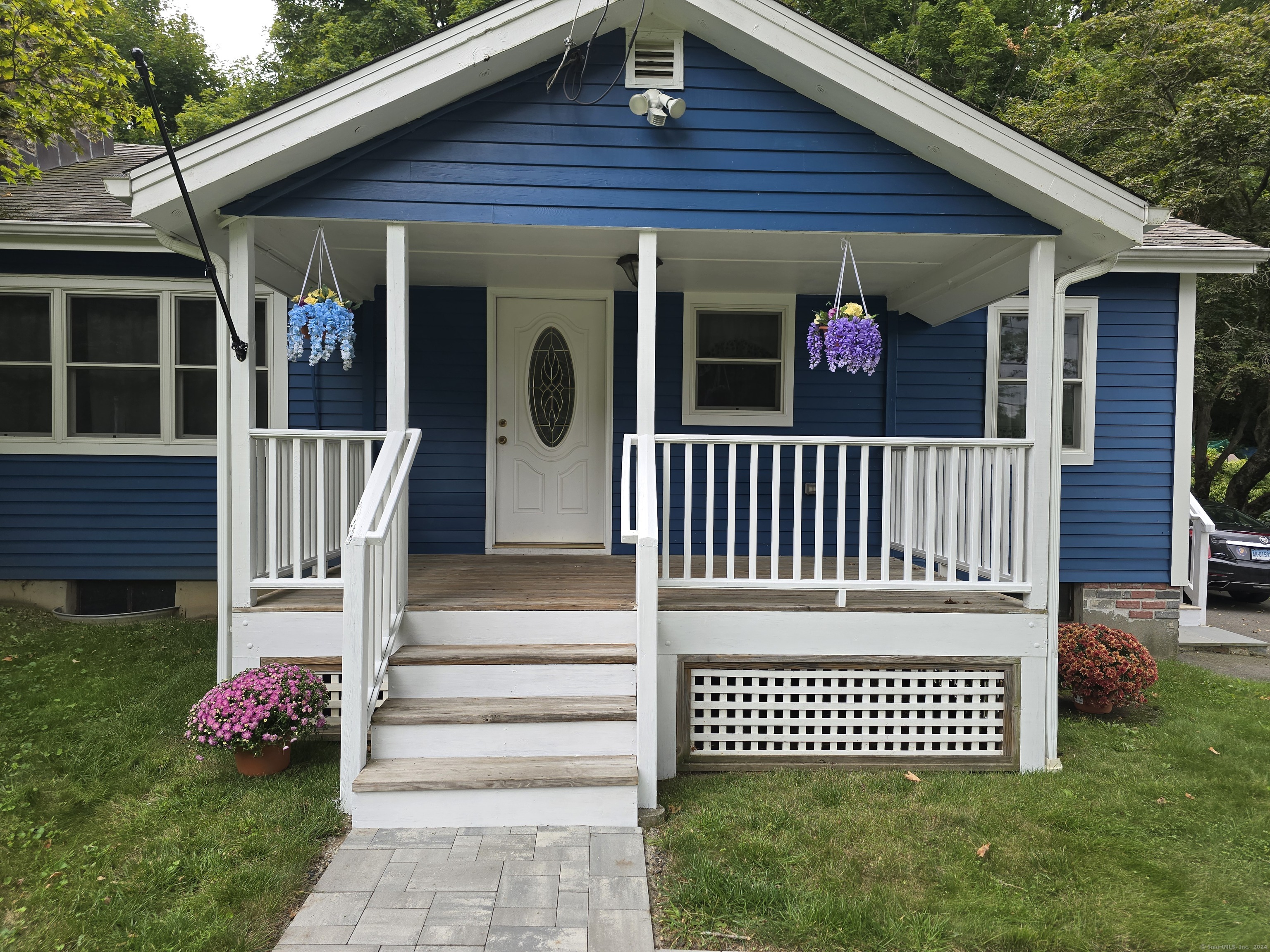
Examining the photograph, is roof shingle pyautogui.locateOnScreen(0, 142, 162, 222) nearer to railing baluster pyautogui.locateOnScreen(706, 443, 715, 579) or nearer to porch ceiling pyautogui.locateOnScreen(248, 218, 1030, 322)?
porch ceiling pyautogui.locateOnScreen(248, 218, 1030, 322)

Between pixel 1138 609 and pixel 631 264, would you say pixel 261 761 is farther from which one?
pixel 1138 609

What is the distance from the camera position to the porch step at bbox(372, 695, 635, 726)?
133 inches

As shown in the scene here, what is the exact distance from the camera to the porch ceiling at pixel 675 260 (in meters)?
4.27

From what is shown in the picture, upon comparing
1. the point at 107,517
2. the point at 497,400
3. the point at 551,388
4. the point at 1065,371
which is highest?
the point at 1065,371

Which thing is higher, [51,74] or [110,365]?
[51,74]

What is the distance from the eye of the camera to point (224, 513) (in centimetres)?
420

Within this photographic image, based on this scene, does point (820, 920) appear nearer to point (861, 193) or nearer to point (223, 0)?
point (861, 193)

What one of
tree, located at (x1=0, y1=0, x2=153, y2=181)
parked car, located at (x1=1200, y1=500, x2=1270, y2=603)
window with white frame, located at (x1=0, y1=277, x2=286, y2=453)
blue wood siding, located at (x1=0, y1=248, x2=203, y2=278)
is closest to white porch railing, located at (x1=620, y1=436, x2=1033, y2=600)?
window with white frame, located at (x1=0, y1=277, x2=286, y2=453)

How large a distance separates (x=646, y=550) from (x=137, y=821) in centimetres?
240

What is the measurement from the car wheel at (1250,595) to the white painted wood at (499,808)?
30.7ft

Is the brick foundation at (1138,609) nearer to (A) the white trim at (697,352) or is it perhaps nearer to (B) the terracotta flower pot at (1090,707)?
(B) the terracotta flower pot at (1090,707)

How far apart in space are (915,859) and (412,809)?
2036 millimetres

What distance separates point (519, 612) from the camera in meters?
3.95

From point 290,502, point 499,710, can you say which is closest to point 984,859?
point 499,710
